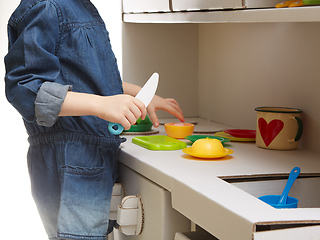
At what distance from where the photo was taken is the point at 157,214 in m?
0.89

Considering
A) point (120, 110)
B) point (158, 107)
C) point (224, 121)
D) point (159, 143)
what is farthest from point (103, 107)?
point (224, 121)

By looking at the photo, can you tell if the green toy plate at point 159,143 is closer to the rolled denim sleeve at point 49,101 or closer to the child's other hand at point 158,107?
the child's other hand at point 158,107

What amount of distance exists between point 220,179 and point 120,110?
0.23 m

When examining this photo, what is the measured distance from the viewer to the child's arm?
2.88ft

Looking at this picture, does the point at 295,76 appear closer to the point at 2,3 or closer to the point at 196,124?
the point at 196,124

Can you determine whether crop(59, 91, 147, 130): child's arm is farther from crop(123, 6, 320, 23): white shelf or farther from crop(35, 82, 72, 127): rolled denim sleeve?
crop(123, 6, 320, 23): white shelf

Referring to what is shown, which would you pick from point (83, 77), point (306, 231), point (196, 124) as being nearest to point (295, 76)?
point (196, 124)

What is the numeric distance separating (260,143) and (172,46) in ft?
2.11

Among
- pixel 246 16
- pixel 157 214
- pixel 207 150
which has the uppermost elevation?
pixel 246 16

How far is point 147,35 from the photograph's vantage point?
5.24 feet

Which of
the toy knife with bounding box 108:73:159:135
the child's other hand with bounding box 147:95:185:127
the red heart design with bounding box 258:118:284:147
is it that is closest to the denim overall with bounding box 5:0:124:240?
the toy knife with bounding box 108:73:159:135

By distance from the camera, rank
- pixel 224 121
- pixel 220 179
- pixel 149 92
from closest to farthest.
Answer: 1. pixel 220 179
2. pixel 149 92
3. pixel 224 121

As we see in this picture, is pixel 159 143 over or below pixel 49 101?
below

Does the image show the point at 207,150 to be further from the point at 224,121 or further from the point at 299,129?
the point at 224,121
